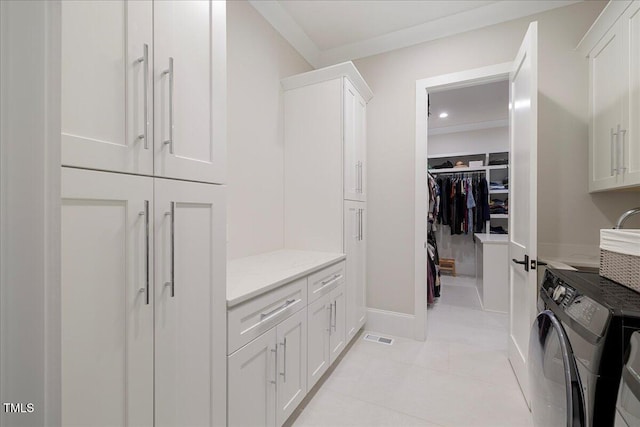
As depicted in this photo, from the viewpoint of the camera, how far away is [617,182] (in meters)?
1.59

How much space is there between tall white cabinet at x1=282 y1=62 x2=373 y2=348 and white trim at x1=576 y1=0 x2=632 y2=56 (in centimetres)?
152

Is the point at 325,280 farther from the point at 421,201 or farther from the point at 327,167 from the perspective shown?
the point at 421,201

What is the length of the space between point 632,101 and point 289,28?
2366mm

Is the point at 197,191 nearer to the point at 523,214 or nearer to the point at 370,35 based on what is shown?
the point at 523,214

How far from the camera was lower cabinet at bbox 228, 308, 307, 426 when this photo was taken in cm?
114

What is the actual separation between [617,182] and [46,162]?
248cm

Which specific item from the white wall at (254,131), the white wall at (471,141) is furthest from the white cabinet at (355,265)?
the white wall at (471,141)

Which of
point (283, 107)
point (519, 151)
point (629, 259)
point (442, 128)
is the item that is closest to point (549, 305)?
point (629, 259)

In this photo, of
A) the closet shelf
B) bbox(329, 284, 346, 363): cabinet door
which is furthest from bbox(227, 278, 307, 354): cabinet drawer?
the closet shelf

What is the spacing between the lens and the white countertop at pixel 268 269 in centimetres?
120

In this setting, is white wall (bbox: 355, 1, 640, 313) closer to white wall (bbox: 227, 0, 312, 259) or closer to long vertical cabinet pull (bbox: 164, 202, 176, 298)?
white wall (bbox: 227, 0, 312, 259)

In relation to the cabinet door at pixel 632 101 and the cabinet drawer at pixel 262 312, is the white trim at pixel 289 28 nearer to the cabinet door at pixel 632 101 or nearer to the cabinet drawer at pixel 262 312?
the cabinet drawer at pixel 262 312

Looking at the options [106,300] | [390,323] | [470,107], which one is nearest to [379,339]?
[390,323]

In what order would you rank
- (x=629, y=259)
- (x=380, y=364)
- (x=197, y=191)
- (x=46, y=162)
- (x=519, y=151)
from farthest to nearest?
(x=380, y=364) < (x=519, y=151) < (x=197, y=191) < (x=629, y=259) < (x=46, y=162)
